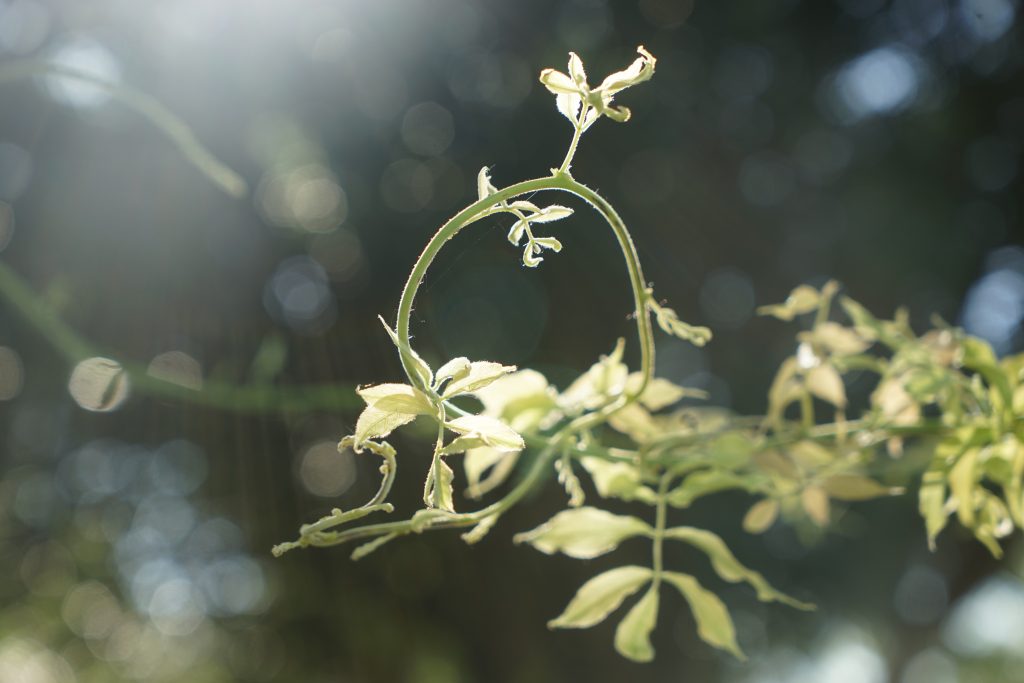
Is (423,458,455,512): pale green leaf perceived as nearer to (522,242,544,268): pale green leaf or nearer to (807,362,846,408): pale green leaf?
(522,242,544,268): pale green leaf

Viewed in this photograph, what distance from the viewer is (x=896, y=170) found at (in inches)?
57.1

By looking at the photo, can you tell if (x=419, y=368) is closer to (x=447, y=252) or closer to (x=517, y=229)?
(x=517, y=229)

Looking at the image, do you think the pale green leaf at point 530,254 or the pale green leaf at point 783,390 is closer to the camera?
the pale green leaf at point 530,254

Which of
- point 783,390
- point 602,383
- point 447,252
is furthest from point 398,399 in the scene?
point 447,252

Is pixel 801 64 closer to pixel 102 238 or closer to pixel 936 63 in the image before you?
pixel 936 63

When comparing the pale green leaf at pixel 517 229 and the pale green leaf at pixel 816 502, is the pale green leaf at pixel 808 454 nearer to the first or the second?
the pale green leaf at pixel 816 502

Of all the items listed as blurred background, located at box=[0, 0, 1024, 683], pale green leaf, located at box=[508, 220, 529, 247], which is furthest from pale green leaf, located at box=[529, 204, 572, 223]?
blurred background, located at box=[0, 0, 1024, 683]

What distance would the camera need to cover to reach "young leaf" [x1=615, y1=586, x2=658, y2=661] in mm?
281

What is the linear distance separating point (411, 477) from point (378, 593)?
0.86ft

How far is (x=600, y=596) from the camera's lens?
281mm

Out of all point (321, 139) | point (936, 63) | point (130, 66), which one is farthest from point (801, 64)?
point (130, 66)

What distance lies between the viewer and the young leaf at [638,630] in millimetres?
281

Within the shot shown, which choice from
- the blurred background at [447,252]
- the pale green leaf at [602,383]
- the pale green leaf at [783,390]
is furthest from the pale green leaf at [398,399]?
the blurred background at [447,252]

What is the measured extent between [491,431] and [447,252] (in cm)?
99
